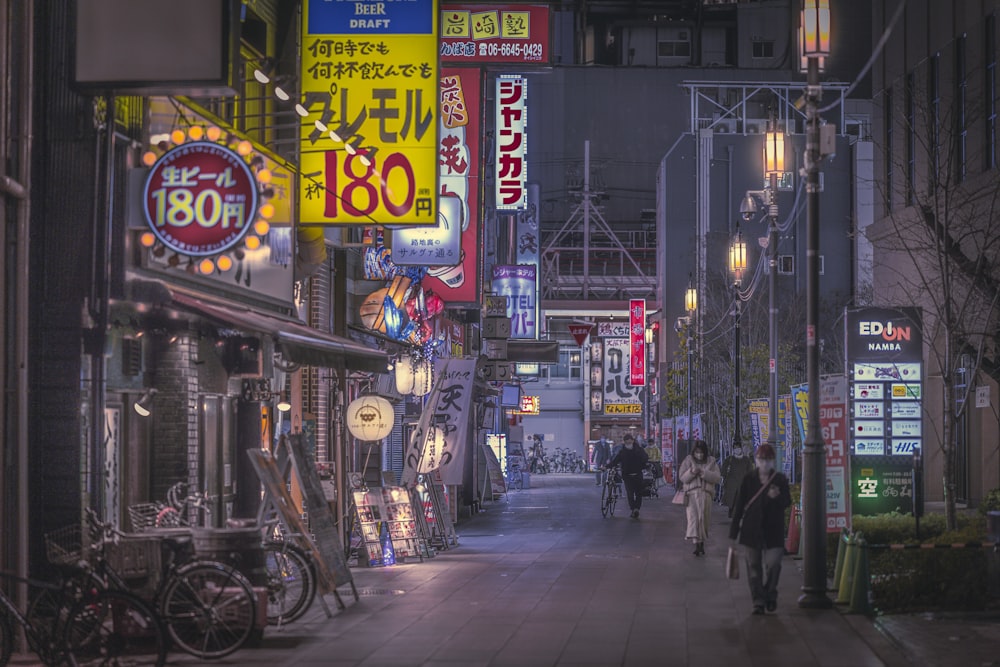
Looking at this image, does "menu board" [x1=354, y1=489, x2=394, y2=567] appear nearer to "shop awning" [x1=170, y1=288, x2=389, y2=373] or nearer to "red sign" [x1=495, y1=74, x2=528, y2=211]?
"shop awning" [x1=170, y1=288, x2=389, y2=373]

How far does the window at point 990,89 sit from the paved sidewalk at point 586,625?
1214cm

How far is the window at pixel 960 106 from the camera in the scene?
31.7 m

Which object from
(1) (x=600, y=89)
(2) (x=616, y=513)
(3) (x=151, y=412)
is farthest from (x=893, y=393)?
(1) (x=600, y=89)

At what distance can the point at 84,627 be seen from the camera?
11516 millimetres

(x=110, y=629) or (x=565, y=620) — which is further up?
(x=110, y=629)

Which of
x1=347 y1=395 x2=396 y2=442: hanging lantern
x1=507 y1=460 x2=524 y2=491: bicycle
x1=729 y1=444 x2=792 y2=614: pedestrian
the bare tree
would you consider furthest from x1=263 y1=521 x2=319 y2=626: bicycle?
x1=507 y1=460 x2=524 y2=491: bicycle

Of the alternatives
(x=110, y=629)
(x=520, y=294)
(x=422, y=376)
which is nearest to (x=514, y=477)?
(x=520, y=294)

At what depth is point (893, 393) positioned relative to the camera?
28.6 meters

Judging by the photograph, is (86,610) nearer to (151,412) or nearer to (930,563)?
(151,412)

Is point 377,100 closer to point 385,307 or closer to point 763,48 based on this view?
point 385,307

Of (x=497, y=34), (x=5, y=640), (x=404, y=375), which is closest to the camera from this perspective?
(x=5, y=640)

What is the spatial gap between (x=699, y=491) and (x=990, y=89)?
1228 cm

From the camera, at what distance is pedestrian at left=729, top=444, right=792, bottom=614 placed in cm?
1619

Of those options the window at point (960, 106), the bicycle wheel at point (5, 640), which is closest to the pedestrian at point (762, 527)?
the bicycle wheel at point (5, 640)
